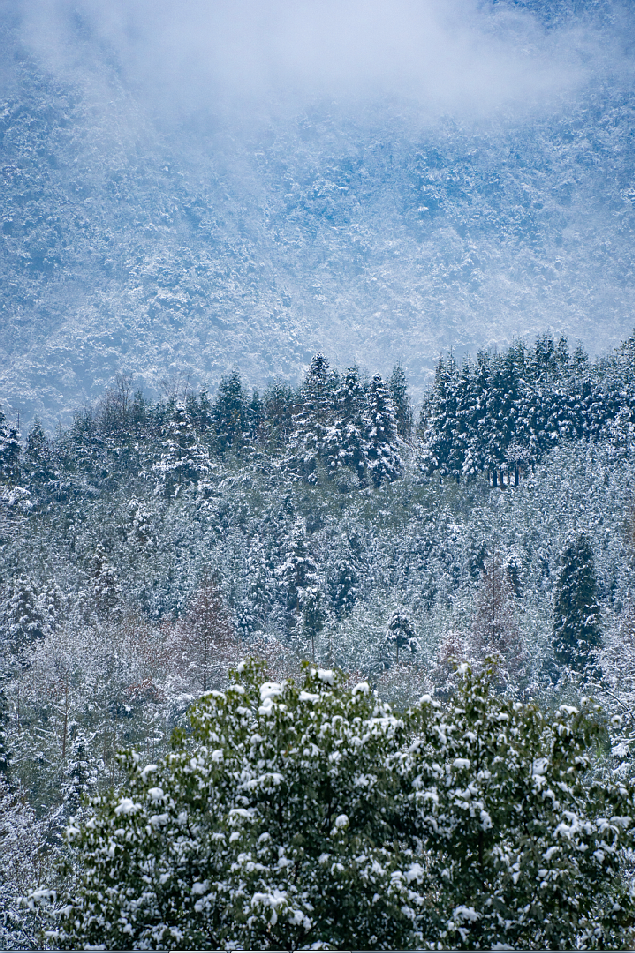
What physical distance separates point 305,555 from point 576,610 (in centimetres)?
1910

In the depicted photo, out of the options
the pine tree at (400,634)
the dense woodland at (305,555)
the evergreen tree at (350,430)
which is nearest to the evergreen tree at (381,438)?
the dense woodland at (305,555)

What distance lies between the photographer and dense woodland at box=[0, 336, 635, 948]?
4056 cm

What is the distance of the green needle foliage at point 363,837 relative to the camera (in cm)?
1124

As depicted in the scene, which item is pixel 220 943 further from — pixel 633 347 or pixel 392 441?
pixel 633 347

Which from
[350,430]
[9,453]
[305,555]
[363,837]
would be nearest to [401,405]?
[350,430]

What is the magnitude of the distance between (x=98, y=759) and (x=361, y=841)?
83.6ft

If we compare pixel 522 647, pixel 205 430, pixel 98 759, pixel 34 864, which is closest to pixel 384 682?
pixel 522 647

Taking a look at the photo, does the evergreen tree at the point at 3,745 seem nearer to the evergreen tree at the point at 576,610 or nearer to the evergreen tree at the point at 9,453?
the evergreen tree at the point at 576,610

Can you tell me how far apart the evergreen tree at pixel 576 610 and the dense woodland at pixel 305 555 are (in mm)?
109

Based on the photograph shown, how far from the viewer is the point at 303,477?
73.1 metres

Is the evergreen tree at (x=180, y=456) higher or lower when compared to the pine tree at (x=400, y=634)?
higher

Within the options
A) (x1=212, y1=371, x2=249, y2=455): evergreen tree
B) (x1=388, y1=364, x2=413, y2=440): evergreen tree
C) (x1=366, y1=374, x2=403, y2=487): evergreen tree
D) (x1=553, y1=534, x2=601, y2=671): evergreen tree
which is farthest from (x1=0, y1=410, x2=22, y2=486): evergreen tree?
(x1=553, y1=534, x2=601, y2=671): evergreen tree

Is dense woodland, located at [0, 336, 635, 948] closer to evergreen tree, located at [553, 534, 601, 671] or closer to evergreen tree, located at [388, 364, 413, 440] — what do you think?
evergreen tree, located at [553, 534, 601, 671]

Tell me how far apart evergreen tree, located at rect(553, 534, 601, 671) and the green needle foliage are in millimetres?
32949
